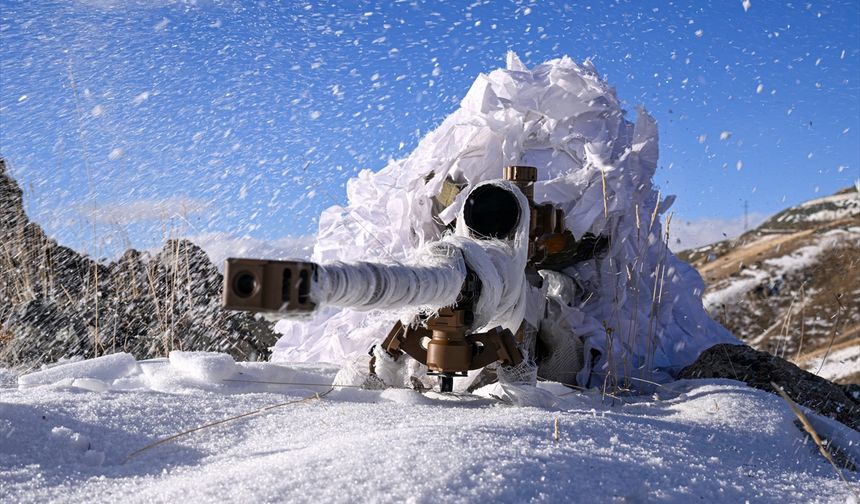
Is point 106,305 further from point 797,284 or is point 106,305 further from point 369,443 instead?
point 797,284

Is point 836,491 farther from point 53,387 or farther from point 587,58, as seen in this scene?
point 587,58

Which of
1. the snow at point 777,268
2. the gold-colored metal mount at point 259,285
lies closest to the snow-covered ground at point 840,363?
the snow at point 777,268

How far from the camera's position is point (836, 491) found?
186cm

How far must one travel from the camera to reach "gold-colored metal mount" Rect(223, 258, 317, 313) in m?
1.47

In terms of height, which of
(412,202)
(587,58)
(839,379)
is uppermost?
(587,58)

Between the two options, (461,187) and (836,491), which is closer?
(836,491)

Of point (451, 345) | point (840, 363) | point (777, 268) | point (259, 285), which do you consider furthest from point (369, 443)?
point (777, 268)

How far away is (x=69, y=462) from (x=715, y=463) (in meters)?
1.40

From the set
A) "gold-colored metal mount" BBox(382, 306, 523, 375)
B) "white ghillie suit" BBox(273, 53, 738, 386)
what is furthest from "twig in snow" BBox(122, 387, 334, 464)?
"white ghillie suit" BBox(273, 53, 738, 386)

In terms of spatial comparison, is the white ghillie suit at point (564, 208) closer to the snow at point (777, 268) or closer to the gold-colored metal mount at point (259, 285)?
the gold-colored metal mount at point (259, 285)

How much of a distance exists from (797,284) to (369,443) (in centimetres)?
1167

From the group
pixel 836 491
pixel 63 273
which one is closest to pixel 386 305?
pixel 836 491

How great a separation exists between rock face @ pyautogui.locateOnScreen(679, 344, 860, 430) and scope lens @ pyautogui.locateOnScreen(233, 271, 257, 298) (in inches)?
88.4

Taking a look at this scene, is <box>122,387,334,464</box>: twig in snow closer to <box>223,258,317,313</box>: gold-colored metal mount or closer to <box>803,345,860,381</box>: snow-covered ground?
<box>223,258,317,313</box>: gold-colored metal mount
